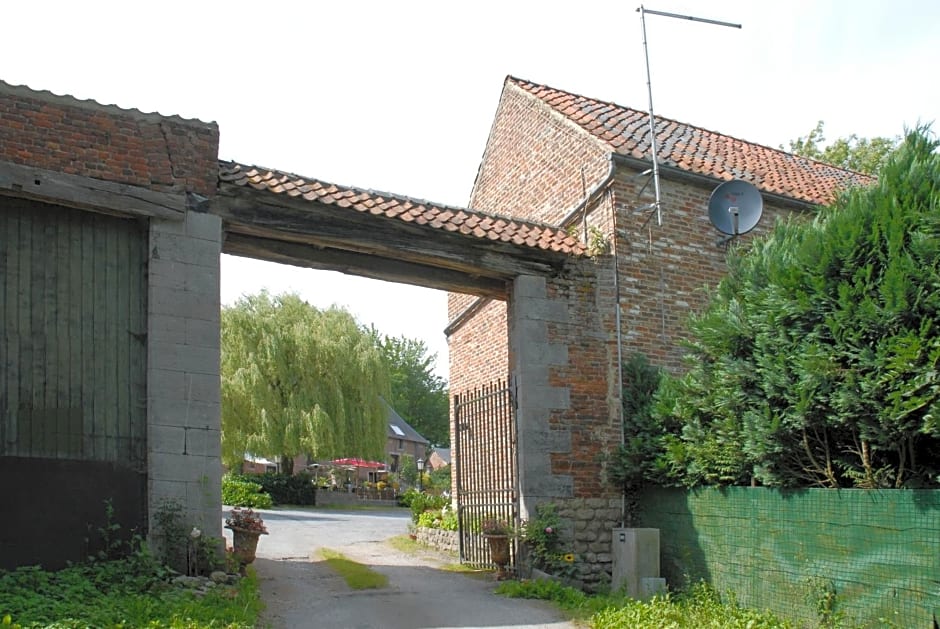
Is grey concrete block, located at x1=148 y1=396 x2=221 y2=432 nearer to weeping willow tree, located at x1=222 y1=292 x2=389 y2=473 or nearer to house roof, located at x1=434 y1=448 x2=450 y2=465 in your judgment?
weeping willow tree, located at x1=222 y1=292 x2=389 y2=473

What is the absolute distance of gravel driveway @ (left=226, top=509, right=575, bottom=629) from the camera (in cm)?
826

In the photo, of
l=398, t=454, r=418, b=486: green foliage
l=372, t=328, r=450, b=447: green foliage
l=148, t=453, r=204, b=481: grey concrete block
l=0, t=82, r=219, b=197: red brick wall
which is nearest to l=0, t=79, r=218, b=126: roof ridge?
l=0, t=82, r=219, b=197: red brick wall

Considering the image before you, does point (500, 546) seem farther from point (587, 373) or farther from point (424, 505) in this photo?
point (424, 505)

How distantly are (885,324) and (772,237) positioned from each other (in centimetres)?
212

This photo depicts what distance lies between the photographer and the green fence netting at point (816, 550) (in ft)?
22.6

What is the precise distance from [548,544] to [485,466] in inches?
76.2

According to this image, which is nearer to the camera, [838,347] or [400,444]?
[838,347]

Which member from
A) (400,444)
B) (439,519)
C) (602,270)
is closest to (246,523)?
(439,519)

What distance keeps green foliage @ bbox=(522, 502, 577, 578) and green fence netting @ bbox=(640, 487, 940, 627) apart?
3.98ft

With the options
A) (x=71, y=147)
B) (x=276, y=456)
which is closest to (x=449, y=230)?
(x=71, y=147)

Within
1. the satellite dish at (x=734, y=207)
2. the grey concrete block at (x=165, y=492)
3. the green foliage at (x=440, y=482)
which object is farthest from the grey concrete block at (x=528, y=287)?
the green foliage at (x=440, y=482)

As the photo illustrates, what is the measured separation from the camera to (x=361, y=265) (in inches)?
430

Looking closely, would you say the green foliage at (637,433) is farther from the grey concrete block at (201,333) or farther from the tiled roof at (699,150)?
the grey concrete block at (201,333)

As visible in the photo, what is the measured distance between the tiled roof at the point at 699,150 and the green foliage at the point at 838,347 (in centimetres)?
365
